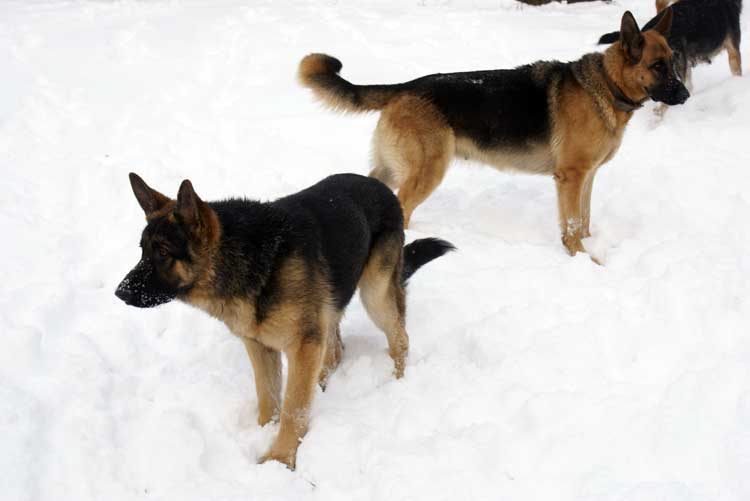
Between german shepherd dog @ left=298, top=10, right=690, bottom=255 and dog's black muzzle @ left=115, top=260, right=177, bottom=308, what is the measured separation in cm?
333

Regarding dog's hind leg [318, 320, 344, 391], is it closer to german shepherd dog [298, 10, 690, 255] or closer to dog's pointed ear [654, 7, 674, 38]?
german shepherd dog [298, 10, 690, 255]

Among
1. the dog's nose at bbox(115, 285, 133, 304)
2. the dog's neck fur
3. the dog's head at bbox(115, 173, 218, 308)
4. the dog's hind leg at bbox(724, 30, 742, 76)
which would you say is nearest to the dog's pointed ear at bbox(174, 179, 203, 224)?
the dog's head at bbox(115, 173, 218, 308)

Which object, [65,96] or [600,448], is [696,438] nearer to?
[600,448]

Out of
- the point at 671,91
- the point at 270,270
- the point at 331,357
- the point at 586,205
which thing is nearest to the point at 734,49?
the point at 671,91

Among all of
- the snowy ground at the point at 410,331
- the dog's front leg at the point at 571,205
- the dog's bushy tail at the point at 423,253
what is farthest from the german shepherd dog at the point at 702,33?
the dog's bushy tail at the point at 423,253

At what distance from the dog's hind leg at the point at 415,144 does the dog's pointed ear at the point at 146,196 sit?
3.12m

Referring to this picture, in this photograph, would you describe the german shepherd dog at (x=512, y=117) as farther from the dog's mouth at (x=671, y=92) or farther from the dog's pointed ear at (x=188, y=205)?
the dog's pointed ear at (x=188, y=205)

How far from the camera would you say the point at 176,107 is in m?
8.68

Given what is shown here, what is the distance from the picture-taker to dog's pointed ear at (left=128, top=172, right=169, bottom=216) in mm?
3230

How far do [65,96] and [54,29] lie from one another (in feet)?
12.0

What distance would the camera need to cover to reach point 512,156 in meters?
6.18

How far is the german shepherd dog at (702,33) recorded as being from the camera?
8.05 meters

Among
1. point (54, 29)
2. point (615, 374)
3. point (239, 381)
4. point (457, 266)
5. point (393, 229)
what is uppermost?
point (393, 229)

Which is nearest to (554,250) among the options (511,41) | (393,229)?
(393,229)
